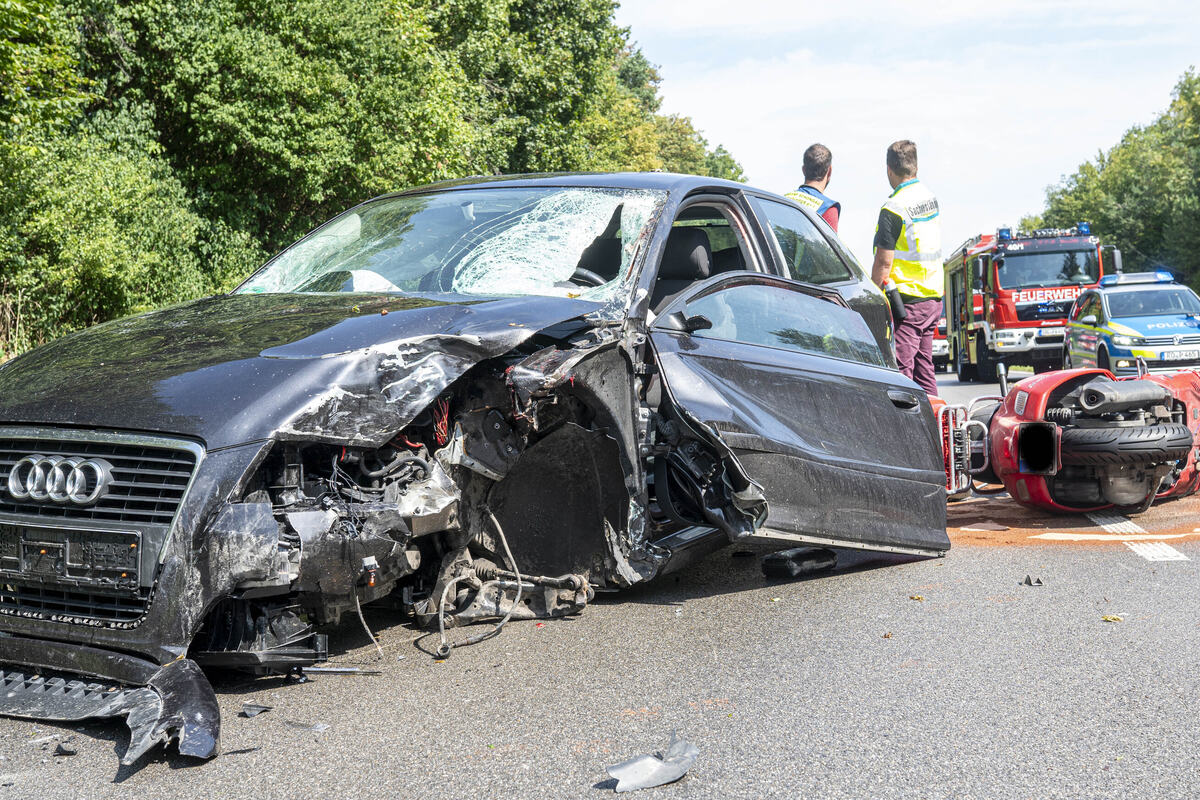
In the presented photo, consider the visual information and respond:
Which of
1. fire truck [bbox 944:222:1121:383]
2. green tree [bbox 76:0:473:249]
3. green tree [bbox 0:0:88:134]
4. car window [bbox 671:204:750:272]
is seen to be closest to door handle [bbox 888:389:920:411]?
car window [bbox 671:204:750:272]

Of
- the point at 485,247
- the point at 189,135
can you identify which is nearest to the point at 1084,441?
the point at 485,247

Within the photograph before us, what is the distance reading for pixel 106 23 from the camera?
22.0 meters

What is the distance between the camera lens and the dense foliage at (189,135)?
17.3 m

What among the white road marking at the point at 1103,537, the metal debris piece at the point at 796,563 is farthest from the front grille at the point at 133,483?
the white road marking at the point at 1103,537

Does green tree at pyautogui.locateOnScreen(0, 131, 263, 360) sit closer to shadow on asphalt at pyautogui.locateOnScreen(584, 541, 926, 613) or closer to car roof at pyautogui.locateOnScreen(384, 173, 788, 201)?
car roof at pyautogui.locateOnScreen(384, 173, 788, 201)

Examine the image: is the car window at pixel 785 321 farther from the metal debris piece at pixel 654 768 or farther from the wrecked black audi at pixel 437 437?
the metal debris piece at pixel 654 768

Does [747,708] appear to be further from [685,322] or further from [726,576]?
[726,576]

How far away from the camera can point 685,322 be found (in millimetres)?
4480

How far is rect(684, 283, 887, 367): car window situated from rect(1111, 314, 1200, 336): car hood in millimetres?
13050

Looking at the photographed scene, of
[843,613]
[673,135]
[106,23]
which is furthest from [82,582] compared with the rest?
[673,135]

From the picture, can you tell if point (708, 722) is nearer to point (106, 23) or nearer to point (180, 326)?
point (180, 326)

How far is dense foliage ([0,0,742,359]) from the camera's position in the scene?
17328 millimetres

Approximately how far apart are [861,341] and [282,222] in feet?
73.8

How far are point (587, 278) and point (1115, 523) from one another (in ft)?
12.7
